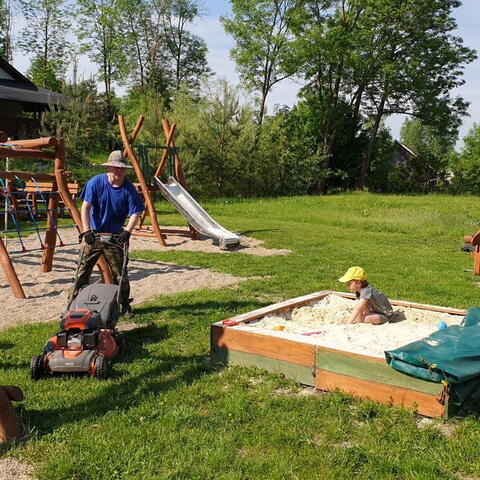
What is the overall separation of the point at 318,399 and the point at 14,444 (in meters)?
1.98

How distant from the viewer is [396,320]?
562 centimetres

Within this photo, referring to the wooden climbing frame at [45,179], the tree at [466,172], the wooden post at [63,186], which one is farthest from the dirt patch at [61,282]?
the tree at [466,172]

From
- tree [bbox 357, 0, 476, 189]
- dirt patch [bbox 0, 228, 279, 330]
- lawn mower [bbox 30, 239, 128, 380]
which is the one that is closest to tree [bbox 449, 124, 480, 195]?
Answer: tree [bbox 357, 0, 476, 189]

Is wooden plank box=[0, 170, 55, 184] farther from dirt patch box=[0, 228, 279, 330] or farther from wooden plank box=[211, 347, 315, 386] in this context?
wooden plank box=[211, 347, 315, 386]

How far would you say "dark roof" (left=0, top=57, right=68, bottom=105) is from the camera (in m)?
25.0

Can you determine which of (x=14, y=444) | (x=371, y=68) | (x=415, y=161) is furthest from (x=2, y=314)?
(x=415, y=161)

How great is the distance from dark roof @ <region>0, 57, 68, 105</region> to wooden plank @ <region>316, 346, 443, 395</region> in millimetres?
20838

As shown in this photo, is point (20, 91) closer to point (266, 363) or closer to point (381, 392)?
point (266, 363)

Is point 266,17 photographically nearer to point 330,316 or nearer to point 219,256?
point 219,256

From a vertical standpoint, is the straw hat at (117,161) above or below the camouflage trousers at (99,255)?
above

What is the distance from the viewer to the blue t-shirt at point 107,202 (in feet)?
19.1

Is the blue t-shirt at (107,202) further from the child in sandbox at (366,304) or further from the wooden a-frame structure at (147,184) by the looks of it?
the wooden a-frame structure at (147,184)

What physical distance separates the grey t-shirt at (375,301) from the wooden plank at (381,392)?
56.2 inches

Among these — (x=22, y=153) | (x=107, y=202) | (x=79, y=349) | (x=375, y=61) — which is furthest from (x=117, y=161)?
(x=375, y=61)
